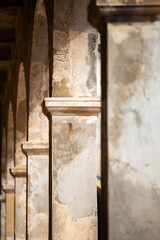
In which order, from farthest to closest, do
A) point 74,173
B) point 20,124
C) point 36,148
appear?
point 20,124 → point 36,148 → point 74,173

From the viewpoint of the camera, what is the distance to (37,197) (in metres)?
6.66

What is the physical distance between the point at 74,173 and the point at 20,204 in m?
4.84

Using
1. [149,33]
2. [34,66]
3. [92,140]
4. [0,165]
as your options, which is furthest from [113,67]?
[0,165]

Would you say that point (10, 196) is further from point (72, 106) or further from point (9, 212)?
point (72, 106)

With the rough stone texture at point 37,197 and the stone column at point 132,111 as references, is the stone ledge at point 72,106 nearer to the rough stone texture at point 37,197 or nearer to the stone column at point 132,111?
the stone column at point 132,111

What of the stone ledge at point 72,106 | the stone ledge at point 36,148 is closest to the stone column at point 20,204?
the stone ledge at point 36,148

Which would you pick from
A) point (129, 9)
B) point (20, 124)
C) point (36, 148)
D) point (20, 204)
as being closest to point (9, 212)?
point (20, 204)

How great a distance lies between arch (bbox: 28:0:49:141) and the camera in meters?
6.39

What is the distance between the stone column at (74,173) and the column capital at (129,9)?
2012mm

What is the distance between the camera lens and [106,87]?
8.01ft

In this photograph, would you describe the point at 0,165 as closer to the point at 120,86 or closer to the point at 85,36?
the point at 85,36

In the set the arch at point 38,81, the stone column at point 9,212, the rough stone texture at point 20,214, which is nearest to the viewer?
the arch at point 38,81

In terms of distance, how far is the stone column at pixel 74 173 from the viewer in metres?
4.47

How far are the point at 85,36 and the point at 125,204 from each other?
2604mm
